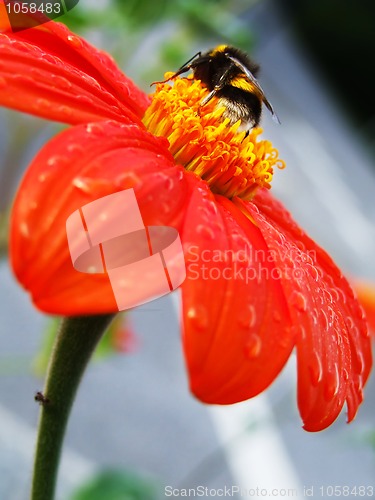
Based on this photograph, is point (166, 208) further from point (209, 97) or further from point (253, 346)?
point (209, 97)

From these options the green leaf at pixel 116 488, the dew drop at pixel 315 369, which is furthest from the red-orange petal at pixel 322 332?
the green leaf at pixel 116 488

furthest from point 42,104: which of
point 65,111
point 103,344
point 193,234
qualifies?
point 103,344

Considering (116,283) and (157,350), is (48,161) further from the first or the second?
(157,350)

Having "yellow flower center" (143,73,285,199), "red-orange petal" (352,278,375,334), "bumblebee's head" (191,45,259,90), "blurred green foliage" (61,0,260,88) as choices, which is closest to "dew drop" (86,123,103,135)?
"yellow flower center" (143,73,285,199)

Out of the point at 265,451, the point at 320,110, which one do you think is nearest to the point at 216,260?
the point at 265,451

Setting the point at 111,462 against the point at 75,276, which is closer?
the point at 75,276

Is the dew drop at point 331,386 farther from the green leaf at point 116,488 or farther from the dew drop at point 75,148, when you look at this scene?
the green leaf at point 116,488
